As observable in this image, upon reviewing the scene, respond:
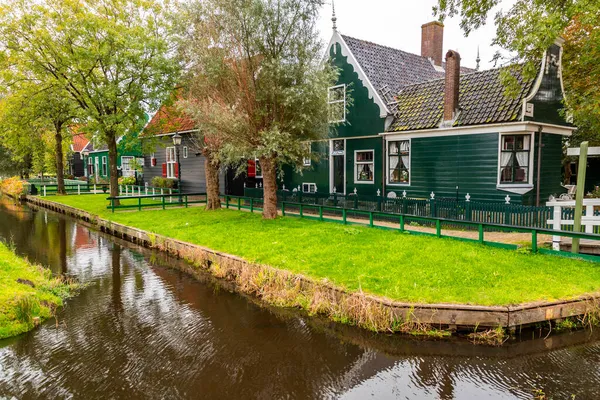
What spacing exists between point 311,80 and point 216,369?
32.2 feet

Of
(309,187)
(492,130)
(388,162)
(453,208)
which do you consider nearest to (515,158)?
(492,130)

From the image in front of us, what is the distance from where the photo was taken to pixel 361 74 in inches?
684

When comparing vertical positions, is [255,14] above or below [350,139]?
above

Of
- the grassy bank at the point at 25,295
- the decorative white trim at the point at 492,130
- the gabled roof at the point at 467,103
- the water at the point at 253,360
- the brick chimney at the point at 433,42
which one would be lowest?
the water at the point at 253,360

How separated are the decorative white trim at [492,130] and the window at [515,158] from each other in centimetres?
43

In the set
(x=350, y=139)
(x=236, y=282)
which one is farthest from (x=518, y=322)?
(x=350, y=139)

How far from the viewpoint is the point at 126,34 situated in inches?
742

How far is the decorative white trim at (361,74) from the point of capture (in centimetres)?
1667

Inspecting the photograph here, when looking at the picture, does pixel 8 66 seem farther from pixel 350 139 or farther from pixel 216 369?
pixel 216 369

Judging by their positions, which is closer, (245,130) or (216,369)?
(216,369)

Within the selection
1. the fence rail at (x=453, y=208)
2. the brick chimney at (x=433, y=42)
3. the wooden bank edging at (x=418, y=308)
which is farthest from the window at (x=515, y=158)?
the brick chimney at (x=433, y=42)

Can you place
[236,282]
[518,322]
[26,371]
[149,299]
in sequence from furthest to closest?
1. [236,282]
2. [149,299]
3. [518,322]
4. [26,371]

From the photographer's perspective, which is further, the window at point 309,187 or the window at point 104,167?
the window at point 104,167

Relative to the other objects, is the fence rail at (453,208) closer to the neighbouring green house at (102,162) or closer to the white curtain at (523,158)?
the white curtain at (523,158)
